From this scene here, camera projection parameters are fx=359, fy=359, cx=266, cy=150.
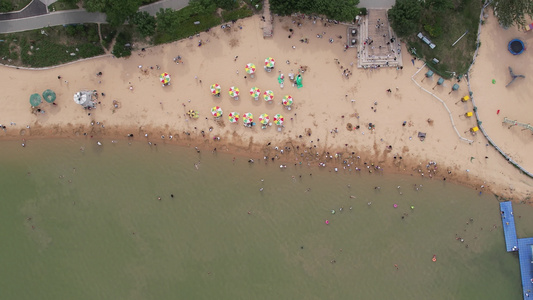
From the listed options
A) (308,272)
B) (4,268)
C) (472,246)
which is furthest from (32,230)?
(472,246)

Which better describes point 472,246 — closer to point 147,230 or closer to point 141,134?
point 147,230

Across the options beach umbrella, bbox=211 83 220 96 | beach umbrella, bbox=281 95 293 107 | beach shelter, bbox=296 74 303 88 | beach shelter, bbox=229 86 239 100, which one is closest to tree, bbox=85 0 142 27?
beach umbrella, bbox=211 83 220 96

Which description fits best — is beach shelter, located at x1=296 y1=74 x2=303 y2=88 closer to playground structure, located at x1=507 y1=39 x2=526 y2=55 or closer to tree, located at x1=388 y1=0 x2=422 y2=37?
tree, located at x1=388 y1=0 x2=422 y2=37

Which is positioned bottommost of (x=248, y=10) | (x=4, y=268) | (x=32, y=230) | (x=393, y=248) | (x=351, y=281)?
(x=351, y=281)

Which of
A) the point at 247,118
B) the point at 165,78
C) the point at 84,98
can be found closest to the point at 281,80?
the point at 247,118

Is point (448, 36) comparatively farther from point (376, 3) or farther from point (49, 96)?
point (49, 96)

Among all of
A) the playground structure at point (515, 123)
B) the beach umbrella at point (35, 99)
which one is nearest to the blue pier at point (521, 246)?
the playground structure at point (515, 123)

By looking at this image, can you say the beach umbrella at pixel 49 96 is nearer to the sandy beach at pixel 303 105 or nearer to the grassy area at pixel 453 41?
the sandy beach at pixel 303 105
